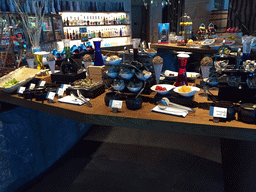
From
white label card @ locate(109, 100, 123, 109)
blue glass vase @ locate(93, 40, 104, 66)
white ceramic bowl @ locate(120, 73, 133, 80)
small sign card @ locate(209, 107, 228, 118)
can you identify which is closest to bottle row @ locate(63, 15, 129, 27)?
blue glass vase @ locate(93, 40, 104, 66)

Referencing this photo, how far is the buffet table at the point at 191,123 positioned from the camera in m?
1.09

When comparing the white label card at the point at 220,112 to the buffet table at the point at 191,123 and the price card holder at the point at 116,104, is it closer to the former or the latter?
the buffet table at the point at 191,123

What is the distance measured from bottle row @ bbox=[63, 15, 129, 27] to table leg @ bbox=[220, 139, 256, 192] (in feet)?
17.7

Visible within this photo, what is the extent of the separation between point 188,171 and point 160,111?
1081 mm

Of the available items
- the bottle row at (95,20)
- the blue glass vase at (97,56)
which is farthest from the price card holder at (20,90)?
the bottle row at (95,20)

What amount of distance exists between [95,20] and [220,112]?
5.98 metres

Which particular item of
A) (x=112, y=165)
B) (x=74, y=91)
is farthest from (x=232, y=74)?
(x=112, y=165)

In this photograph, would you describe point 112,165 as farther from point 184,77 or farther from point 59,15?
point 59,15

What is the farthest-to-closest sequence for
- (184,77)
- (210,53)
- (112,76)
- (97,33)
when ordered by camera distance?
(97,33)
(210,53)
(184,77)
(112,76)

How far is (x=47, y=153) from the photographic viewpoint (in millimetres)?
2209

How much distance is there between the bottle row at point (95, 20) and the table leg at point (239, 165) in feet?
17.7

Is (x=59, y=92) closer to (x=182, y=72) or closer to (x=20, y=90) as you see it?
(x=20, y=90)

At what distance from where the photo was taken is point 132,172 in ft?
6.82

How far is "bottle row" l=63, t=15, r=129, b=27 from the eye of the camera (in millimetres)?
5953
